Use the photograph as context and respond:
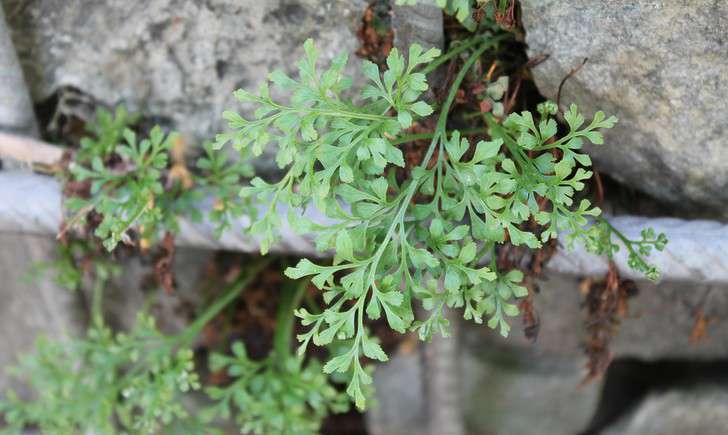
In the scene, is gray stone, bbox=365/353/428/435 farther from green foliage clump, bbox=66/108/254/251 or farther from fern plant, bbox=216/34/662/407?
fern plant, bbox=216/34/662/407

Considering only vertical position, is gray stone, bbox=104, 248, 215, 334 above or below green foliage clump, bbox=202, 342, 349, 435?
below

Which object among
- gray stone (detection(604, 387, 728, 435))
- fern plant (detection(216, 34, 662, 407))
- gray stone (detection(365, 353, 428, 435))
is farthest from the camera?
gray stone (detection(365, 353, 428, 435))

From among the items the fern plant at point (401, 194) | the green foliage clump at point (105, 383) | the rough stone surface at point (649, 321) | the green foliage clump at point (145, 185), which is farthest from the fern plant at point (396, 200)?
the rough stone surface at point (649, 321)

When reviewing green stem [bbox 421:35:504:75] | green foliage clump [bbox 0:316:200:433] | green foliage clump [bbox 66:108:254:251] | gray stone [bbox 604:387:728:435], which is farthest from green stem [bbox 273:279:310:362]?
gray stone [bbox 604:387:728:435]

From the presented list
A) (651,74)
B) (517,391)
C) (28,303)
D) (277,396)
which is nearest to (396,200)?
(651,74)

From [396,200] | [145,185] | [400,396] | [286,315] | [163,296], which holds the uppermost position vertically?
[396,200]

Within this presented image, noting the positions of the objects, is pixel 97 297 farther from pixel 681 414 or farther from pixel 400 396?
pixel 681 414

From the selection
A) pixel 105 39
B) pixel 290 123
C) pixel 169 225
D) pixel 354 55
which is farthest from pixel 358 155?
pixel 105 39
